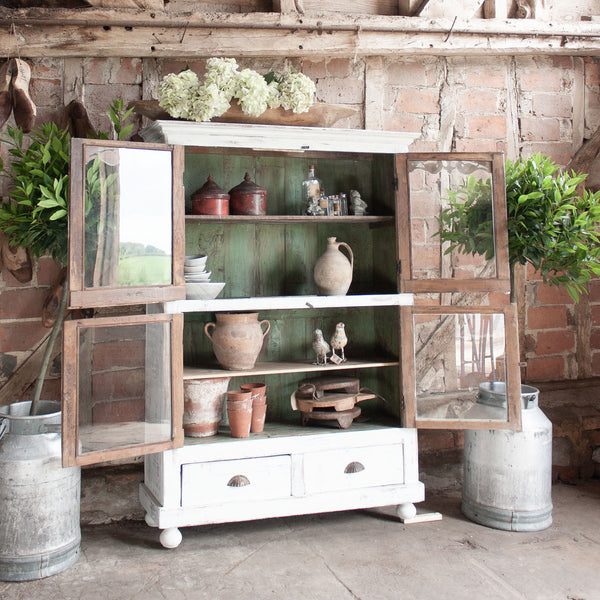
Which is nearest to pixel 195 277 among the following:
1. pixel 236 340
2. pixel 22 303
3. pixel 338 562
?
pixel 236 340

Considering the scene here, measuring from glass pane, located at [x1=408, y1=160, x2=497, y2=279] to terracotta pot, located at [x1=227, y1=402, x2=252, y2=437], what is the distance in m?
1.10

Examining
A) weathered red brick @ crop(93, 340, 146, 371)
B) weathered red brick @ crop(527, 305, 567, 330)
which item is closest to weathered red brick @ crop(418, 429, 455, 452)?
weathered red brick @ crop(527, 305, 567, 330)

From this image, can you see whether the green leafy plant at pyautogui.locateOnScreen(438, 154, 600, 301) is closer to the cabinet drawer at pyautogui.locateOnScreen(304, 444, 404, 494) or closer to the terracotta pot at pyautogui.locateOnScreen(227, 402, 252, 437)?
the cabinet drawer at pyautogui.locateOnScreen(304, 444, 404, 494)

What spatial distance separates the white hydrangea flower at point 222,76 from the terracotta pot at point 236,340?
1.04 meters

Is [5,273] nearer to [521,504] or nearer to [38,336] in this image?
[38,336]

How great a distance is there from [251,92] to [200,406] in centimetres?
147

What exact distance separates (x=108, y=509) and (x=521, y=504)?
6.81 feet

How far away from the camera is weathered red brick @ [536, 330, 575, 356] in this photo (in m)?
3.87

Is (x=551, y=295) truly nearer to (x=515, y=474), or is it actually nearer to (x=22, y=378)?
(x=515, y=474)

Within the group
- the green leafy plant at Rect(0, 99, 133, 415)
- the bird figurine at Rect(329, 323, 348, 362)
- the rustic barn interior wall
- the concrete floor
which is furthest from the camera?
the bird figurine at Rect(329, 323, 348, 362)

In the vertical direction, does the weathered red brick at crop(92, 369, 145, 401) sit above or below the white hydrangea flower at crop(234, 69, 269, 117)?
below

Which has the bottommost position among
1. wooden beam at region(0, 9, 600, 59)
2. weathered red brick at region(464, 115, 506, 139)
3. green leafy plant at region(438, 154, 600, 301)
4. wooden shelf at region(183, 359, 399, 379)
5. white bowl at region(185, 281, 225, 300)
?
wooden shelf at region(183, 359, 399, 379)

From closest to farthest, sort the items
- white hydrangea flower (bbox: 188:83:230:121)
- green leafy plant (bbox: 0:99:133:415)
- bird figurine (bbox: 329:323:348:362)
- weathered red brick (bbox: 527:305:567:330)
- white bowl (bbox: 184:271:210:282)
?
green leafy plant (bbox: 0:99:133:415)
white hydrangea flower (bbox: 188:83:230:121)
white bowl (bbox: 184:271:210:282)
bird figurine (bbox: 329:323:348:362)
weathered red brick (bbox: 527:305:567:330)

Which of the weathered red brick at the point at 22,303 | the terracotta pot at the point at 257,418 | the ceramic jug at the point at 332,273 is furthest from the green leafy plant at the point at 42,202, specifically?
the ceramic jug at the point at 332,273
